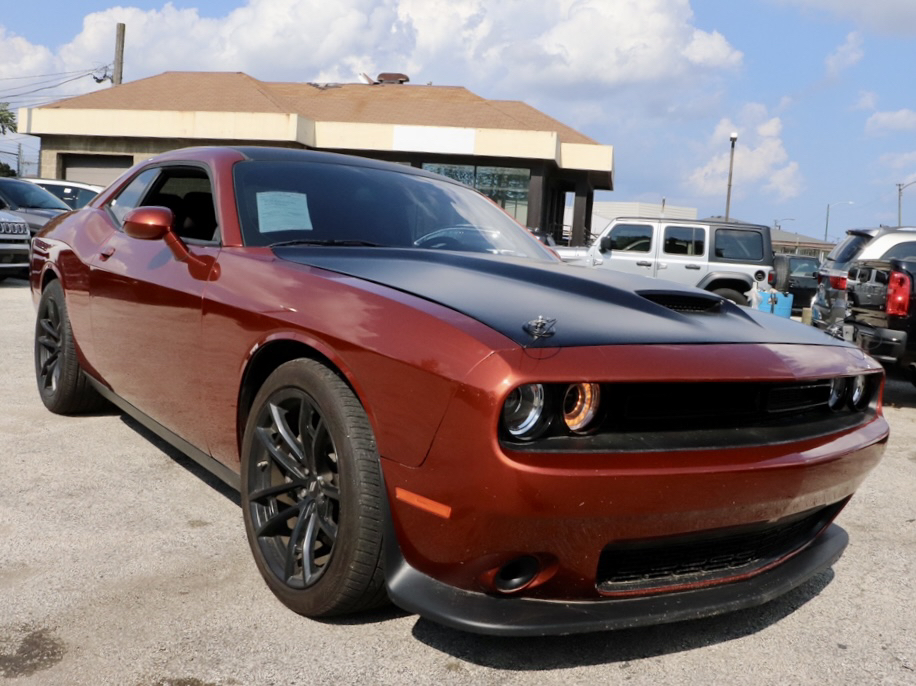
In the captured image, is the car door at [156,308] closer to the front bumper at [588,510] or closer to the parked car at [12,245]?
the front bumper at [588,510]

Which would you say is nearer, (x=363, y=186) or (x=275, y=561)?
(x=275, y=561)

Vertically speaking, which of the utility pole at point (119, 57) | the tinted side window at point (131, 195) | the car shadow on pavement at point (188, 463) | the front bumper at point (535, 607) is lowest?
the car shadow on pavement at point (188, 463)

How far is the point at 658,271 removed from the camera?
44.7 feet

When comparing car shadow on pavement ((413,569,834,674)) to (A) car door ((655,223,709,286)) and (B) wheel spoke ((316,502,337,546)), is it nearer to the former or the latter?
(B) wheel spoke ((316,502,337,546))

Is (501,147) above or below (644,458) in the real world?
above

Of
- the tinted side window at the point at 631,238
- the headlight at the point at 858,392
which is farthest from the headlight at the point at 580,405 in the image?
the tinted side window at the point at 631,238

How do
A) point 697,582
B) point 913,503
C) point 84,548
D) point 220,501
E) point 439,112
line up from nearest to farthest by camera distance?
1. point 697,582
2. point 84,548
3. point 220,501
4. point 913,503
5. point 439,112

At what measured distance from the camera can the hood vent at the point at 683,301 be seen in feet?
8.99

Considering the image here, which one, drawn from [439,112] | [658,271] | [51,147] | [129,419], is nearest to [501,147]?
[439,112]

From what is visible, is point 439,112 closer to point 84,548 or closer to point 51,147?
point 51,147

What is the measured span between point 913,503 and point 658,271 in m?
9.63

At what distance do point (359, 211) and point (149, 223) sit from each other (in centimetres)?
78

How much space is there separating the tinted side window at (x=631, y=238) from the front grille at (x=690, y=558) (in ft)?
37.5

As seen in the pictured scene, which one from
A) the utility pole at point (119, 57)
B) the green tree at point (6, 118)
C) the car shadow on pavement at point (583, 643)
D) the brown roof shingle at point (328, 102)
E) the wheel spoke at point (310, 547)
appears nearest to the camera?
the car shadow on pavement at point (583, 643)
